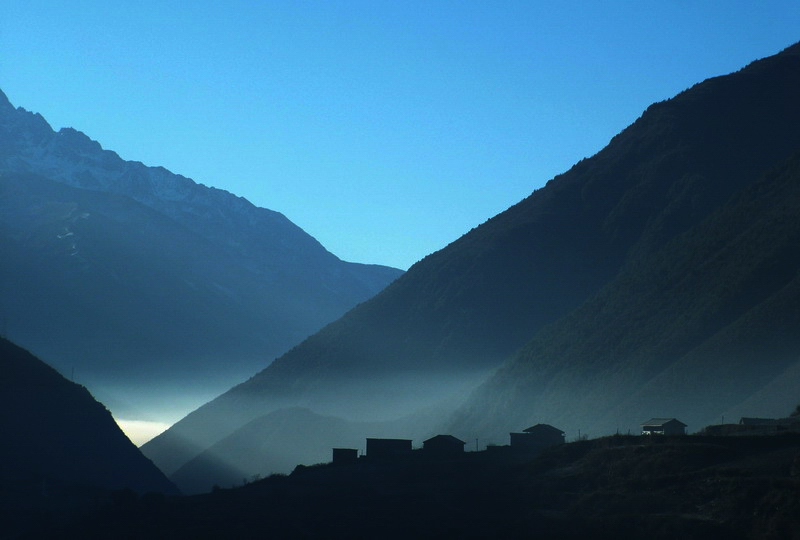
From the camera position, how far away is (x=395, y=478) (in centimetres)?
6338

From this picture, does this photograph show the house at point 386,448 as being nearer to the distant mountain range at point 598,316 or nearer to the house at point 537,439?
the house at point 537,439

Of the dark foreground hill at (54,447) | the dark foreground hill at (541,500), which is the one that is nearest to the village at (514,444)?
the dark foreground hill at (541,500)

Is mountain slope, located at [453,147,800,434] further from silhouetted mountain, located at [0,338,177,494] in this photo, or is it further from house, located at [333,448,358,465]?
silhouetted mountain, located at [0,338,177,494]

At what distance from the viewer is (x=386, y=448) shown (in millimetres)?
77875

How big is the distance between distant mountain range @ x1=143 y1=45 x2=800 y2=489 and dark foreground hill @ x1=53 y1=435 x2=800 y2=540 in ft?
111

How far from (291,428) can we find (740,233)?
57.0 meters

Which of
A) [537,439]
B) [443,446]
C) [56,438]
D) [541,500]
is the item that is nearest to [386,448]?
[443,446]

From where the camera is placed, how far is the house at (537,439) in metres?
74.0

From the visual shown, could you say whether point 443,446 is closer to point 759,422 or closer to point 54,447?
point 759,422

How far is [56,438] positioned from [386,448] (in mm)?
39094

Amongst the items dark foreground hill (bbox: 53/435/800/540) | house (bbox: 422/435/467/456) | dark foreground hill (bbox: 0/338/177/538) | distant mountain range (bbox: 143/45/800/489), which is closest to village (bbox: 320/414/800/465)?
house (bbox: 422/435/467/456)

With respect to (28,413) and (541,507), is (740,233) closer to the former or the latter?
(28,413)

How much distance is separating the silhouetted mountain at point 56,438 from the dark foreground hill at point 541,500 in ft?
102

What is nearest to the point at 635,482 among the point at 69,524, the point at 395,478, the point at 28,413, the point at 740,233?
the point at 395,478
